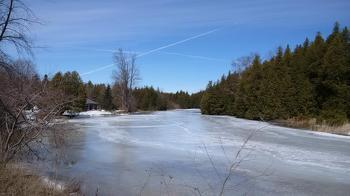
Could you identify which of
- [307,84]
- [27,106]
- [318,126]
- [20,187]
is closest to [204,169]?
[27,106]

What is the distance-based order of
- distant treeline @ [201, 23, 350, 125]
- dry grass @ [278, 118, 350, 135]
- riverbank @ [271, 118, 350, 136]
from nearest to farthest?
riverbank @ [271, 118, 350, 136], dry grass @ [278, 118, 350, 135], distant treeline @ [201, 23, 350, 125]

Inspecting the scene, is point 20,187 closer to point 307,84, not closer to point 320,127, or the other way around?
point 320,127

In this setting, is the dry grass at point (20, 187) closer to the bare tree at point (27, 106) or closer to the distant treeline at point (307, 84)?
the bare tree at point (27, 106)

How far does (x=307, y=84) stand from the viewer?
36.2 m

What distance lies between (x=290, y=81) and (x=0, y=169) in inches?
1367

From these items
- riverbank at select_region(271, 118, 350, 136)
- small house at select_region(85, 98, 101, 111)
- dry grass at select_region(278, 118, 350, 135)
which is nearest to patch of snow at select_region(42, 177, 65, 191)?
riverbank at select_region(271, 118, 350, 136)

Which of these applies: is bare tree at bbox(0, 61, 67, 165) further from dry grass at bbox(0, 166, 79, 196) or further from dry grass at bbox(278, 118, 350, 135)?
dry grass at bbox(278, 118, 350, 135)

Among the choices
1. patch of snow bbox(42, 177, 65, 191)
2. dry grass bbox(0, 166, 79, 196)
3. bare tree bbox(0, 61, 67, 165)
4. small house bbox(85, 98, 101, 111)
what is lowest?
patch of snow bbox(42, 177, 65, 191)

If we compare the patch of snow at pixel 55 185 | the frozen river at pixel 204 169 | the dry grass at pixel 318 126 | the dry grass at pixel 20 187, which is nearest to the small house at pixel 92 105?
the dry grass at pixel 318 126

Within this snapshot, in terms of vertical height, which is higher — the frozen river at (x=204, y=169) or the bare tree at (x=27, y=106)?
the bare tree at (x=27, y=106)

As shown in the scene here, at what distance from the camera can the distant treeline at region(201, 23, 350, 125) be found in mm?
31719

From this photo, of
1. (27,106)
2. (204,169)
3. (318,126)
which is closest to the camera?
(27,106)

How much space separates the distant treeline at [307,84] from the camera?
3172 centimetres

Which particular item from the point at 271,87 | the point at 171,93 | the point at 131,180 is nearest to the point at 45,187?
the point at 131,180
